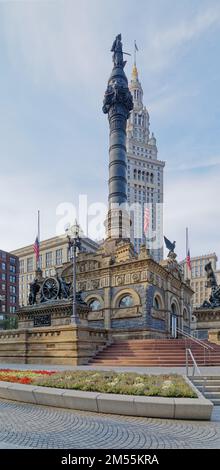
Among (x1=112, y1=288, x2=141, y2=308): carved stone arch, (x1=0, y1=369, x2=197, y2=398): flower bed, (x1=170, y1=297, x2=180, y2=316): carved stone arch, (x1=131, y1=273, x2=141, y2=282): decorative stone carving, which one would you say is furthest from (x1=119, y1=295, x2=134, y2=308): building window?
(x1=0, y1=369, x2=197, y2=398): flower bed

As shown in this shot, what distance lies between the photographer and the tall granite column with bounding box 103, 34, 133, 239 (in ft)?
157

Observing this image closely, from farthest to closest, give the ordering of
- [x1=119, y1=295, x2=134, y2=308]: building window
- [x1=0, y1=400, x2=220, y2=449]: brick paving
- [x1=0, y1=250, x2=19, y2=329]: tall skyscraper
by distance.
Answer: [x1=0, y1=250, x2=19, y2=329]: tall skyscraper < [x1=119, y1=295, x2=134, y2=308]: building window < [x1=0, y1=400, x2=220, y2=449]: brick paving

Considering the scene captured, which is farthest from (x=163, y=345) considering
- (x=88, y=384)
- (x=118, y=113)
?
(x=118, y=113)

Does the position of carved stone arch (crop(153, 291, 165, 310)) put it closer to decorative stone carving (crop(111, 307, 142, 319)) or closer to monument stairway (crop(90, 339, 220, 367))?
decorative stone carving (crop(111, 307, 142, 319))

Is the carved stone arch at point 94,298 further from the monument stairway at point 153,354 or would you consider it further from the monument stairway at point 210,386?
the monument stairway at point 210,386

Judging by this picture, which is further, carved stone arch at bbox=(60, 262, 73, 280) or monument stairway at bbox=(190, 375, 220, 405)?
carved stone arch at bbox=(60, 262, 73, 280)

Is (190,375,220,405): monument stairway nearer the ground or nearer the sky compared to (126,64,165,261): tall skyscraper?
nearer the ground

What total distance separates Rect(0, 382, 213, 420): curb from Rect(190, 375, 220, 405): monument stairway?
237 centimetres

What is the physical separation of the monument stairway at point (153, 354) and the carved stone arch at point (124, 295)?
35.3 ft

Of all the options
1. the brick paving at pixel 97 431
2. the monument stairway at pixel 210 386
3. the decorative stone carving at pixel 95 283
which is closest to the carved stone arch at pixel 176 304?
the decorative stone carving at pixel 95 283

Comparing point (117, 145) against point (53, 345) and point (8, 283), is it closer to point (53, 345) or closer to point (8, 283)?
point (53, 345)

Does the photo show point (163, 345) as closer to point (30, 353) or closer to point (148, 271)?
point (30, 353)

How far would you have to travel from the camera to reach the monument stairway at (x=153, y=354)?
874 inches

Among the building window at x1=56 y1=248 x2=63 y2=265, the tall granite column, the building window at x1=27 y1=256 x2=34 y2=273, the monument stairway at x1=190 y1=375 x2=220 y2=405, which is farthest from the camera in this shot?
the building window at x1=27 y1=256 x2=34 y2=273
